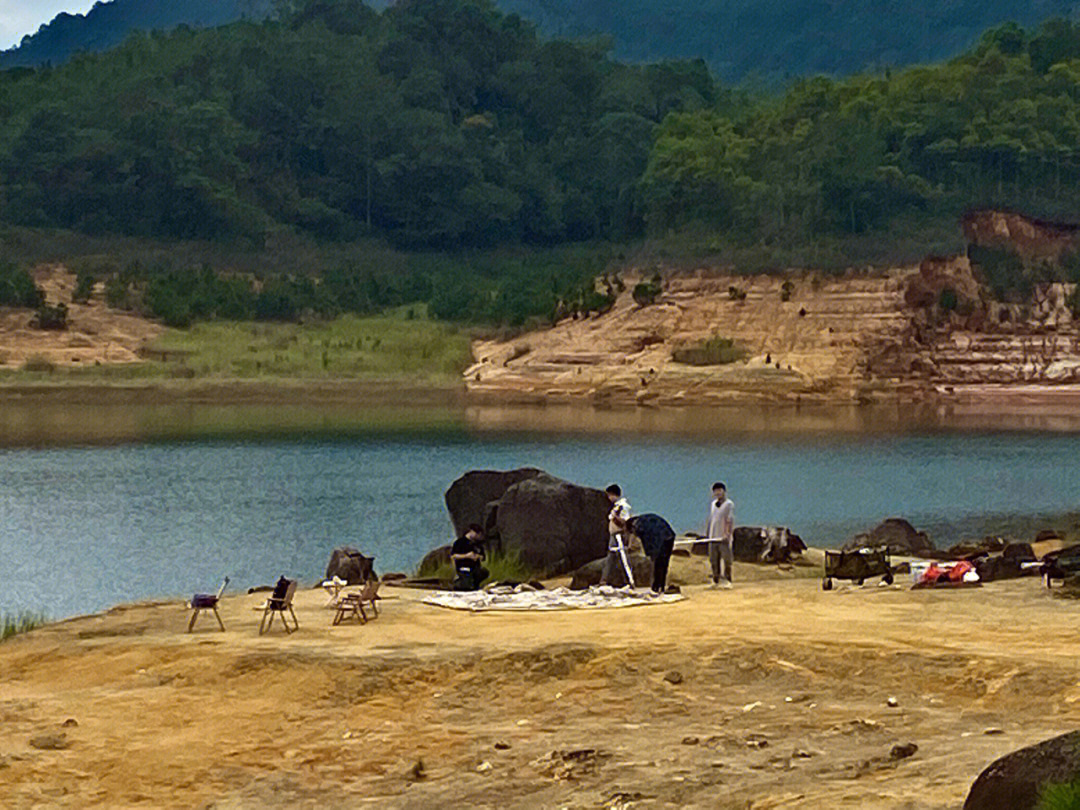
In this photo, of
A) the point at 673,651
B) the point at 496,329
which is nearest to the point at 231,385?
the point at 496,329

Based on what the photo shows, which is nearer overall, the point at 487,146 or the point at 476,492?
the point at 476,492

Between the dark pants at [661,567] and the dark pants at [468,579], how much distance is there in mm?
2252

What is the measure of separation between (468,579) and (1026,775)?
47.5 feet

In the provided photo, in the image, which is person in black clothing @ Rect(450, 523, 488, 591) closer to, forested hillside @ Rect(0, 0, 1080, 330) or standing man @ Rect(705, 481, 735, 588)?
standing man @ Rect(705, 481, 735, 588)

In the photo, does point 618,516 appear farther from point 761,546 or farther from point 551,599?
point 761,546

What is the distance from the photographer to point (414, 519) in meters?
42.3

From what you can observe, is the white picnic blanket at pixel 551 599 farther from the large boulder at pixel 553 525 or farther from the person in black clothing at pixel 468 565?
the large boulder at pixel 553 525

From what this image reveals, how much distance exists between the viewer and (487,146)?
135 m

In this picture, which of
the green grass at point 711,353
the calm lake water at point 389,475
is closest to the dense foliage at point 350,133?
the green grass at point 711,353

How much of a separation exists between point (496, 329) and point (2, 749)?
276 ft

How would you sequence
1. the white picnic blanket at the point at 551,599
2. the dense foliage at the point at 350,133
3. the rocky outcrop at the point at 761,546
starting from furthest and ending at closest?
the dense foliage at the point at 350,133 → the rocky outcrop at the point at 761,546 → the white picnic blanket at the point at 551,599

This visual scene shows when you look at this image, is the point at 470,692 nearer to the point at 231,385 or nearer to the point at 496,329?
the point at 231,385

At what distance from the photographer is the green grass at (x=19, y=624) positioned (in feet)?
76.7

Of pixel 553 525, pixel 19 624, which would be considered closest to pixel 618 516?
pixel 553 525
